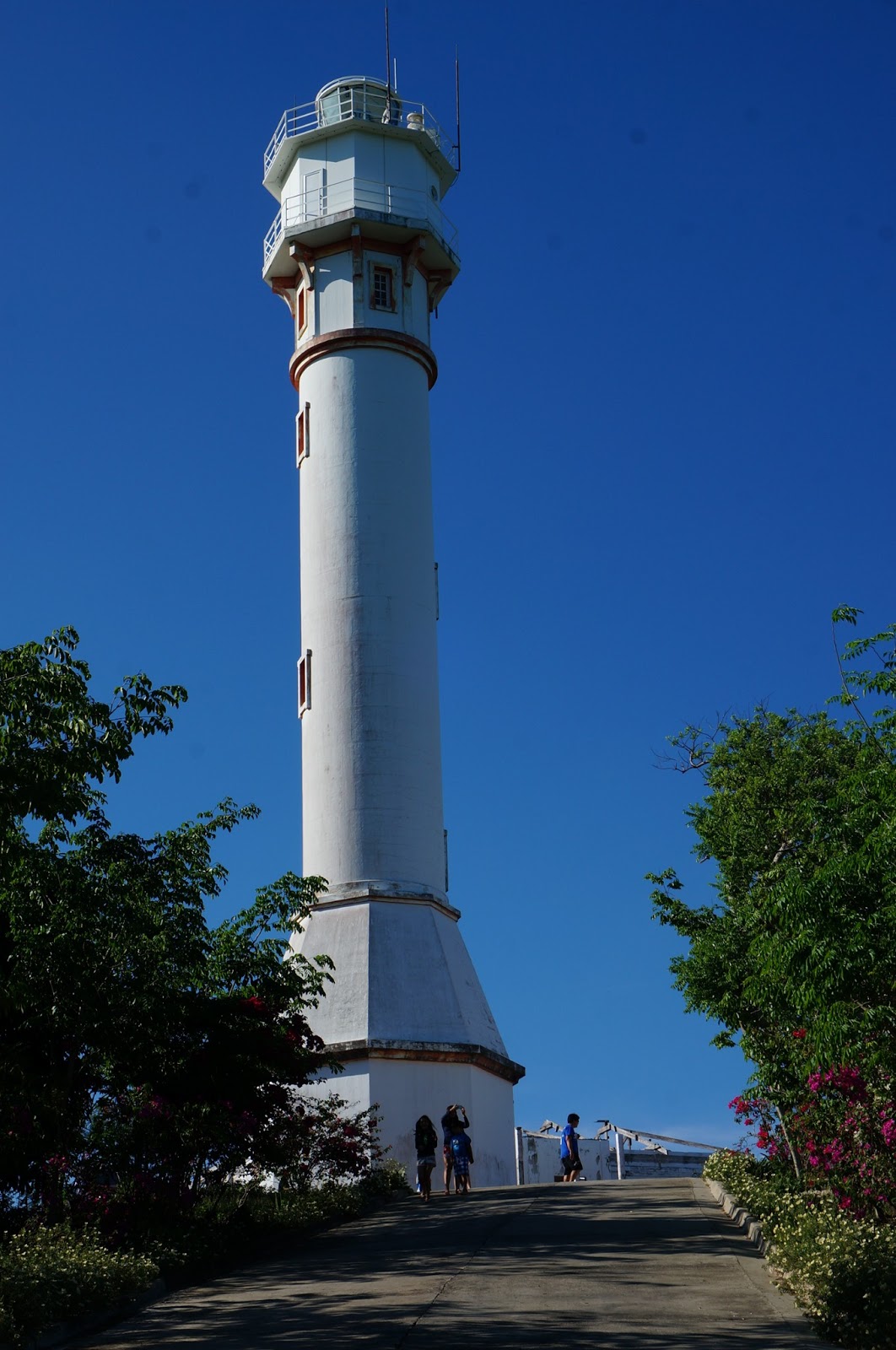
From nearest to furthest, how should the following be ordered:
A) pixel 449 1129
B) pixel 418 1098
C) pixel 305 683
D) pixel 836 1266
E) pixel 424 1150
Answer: pixel 836 1266 < pixel 424 1150 < pixel 449 1129 < pixel 418 1098 < pixel 305 683

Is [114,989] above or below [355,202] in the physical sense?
below

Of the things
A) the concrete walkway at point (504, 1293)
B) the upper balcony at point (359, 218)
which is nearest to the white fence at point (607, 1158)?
the concrete walkway at point (504, 1293)

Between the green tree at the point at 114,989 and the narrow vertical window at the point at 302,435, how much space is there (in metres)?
14.9

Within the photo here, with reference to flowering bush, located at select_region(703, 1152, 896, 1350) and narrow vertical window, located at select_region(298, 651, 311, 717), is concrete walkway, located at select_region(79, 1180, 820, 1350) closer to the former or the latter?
flowering bush, located at select_region(703, 1152, 896, 1350)

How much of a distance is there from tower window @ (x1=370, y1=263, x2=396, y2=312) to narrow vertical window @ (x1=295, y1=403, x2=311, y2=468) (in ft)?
9.13

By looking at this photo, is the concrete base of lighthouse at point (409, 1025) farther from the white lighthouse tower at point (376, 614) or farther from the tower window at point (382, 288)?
the tower window at point (382, 288)

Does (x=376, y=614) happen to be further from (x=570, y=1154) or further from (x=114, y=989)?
(x=114, y=989)

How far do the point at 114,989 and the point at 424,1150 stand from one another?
9.29 metres

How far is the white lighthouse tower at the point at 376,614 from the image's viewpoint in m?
28.0

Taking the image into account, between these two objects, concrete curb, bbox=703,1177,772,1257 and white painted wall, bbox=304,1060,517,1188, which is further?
white painted wall, bbox=304,1060,517,1188

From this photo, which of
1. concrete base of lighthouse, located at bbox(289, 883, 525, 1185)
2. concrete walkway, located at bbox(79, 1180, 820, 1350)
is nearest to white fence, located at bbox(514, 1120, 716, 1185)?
concrete base of lighthouse, located at bbox(289, 883, 525, 1185)

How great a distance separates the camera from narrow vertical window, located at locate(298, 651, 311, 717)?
31344 mm

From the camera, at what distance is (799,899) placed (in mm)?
13219

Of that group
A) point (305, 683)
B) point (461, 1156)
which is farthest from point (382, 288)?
point (461, 1156)
